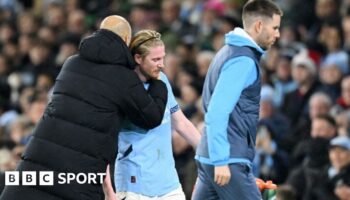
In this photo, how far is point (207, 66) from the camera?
1347cm

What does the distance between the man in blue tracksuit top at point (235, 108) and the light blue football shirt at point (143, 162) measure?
0.82 ft

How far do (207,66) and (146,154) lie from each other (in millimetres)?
5909

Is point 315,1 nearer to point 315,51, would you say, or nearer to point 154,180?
point 315,51

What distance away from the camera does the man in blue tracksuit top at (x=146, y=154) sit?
7617 mm

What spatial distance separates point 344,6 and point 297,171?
321 cm

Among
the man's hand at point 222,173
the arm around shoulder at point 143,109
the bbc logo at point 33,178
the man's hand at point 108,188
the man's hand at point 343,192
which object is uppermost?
the arm around shoulder at point 143,109

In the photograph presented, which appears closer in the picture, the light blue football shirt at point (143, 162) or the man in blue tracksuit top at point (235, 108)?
the man in blue tracksuit top at point (235, 108)

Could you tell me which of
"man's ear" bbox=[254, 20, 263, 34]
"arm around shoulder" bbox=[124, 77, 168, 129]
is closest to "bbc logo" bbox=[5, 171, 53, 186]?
"arm around shoulder" bbox=[124, 77, 168, 129]

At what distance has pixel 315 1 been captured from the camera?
14312 mm

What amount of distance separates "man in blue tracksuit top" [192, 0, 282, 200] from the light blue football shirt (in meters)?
0.25

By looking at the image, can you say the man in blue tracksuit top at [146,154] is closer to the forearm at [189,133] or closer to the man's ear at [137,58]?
the man's ear at [137,58]

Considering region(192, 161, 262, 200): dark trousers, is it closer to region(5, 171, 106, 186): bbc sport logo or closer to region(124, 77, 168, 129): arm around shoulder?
region(124, 77, 168, 129): arm around shoulder

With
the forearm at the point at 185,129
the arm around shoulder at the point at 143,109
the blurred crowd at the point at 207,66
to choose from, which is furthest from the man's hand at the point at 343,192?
the arm around shoulder at the point at 143,109

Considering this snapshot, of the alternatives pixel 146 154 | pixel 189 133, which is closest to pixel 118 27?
pixel 146 154
